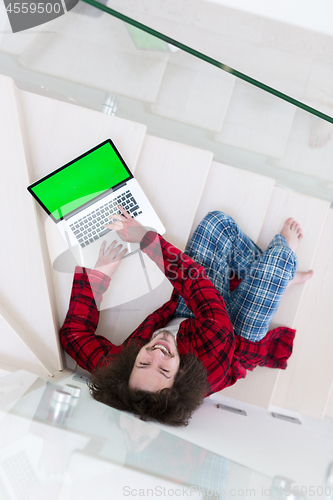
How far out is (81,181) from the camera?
1.24m

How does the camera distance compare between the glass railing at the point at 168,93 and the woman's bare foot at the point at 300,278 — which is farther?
the woman's bare foot at the point at 300,278

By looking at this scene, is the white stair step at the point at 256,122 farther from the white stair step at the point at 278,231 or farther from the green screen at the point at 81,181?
the green screen at the point at 81,181

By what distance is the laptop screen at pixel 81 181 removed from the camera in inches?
48.0

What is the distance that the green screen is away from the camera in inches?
48.0

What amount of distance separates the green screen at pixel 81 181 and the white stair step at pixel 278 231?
→ 66cm

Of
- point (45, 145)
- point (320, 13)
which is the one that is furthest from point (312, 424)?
point (320, 13)

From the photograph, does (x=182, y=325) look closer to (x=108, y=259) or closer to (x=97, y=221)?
(x=108, y=259)

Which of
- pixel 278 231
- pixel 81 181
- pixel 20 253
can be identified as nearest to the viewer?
pixel 20 253

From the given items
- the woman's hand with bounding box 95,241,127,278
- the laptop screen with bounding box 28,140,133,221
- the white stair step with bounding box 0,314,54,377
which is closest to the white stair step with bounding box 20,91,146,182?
the laptop screen with bounding box 28,140,133,221

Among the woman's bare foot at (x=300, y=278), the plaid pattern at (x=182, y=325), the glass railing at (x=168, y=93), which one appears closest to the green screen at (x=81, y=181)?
the plaid pattern at (x=182, y=325)

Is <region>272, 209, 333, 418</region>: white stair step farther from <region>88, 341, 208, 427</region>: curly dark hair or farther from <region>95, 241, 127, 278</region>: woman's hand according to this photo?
<region>95, 241, 127, 278</region>: woman's hand

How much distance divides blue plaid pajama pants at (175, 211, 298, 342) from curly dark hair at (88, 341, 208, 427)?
1.07 feet

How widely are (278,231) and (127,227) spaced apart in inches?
26.4

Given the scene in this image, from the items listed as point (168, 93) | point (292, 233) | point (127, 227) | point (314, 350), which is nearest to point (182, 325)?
point (127, 227)
